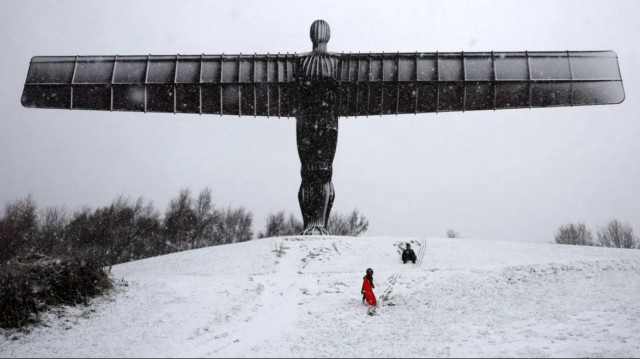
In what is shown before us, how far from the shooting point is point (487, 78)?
17.0m

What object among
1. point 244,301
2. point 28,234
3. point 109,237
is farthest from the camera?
point 109,237

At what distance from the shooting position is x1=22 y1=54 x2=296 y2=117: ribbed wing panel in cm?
1714

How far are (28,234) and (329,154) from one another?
2724 centimetres

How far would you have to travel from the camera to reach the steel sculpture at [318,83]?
17.0 metres

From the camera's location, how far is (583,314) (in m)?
9.95

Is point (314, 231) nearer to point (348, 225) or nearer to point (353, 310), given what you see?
point (353, 310)

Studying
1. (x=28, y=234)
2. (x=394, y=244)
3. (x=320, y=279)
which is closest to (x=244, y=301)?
(x=320, y=279)

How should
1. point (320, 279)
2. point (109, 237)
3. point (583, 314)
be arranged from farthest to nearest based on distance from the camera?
point (109, 237) → point (320, 279) → point (583, 314)

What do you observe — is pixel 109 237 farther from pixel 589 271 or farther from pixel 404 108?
pixel 589 271

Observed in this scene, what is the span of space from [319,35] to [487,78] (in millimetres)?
6224

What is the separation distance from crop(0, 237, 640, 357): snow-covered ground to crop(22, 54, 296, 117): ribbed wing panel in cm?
574

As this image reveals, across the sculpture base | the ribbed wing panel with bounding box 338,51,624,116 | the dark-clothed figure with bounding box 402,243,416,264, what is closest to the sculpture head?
the ribbed wing panel with bounding box 338,51,624,116

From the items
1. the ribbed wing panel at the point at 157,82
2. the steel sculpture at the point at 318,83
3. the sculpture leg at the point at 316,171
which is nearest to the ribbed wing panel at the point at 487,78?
the steel sculpture at the point at 318,83

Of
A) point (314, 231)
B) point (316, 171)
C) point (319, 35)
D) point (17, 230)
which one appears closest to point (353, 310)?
point (314, 231)
